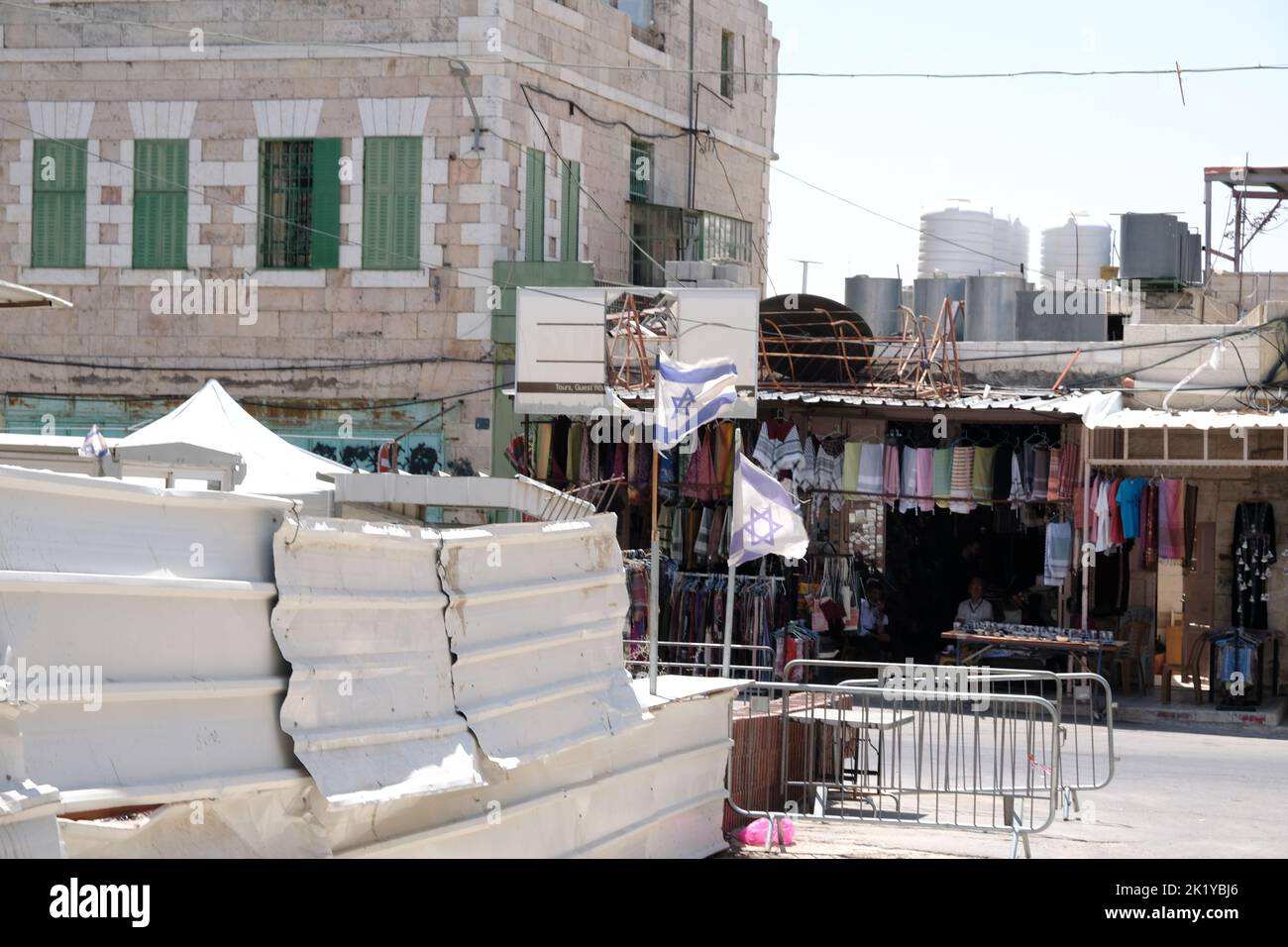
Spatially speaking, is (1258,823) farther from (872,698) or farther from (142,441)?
(142,441)

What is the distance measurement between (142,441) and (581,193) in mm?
10385

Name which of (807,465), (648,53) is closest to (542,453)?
(807,465)

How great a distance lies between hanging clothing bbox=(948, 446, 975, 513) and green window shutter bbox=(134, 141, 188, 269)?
36.9 feet

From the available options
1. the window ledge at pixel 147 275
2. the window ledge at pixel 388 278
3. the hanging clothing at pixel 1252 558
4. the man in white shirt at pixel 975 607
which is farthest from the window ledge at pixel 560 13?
the hanging clothing at pixel 1252 558

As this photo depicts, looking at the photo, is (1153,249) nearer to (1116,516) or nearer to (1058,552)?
(1116,516)

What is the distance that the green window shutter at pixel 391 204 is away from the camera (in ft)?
75.0

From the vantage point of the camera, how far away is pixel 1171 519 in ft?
61.7

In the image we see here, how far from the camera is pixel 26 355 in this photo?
24328mm

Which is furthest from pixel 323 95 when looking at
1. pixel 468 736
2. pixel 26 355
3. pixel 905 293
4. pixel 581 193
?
pixel 468 736

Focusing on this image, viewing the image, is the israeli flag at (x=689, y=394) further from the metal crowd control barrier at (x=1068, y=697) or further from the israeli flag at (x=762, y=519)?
the metal crowd control barrier at (x=1068, y=697)

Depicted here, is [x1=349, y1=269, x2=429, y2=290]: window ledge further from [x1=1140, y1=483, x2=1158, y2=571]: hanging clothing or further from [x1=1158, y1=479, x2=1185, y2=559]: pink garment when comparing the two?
[x1=1158, y1=479, x2=1185, y2=559]: pink garment

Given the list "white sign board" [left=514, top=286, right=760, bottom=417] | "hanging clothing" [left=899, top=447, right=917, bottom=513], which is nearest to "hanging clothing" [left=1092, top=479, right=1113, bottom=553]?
"hanging clothing" [left=899, top=447, right=917, bottom=513]

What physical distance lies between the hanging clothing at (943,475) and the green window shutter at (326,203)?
879cm

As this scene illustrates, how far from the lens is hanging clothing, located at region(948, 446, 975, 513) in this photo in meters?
19.6
